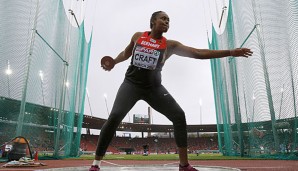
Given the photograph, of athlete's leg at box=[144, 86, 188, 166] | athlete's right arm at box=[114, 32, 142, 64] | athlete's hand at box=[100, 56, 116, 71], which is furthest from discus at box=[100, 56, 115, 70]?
athlete's leg at box=[144, 86, 188, 166]

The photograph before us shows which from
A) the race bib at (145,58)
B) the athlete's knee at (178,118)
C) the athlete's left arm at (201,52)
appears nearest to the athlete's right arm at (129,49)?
the race bib at (145,58)

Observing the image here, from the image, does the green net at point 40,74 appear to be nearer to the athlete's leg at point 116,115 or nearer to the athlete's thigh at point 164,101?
the athlete's leg at point 116,115

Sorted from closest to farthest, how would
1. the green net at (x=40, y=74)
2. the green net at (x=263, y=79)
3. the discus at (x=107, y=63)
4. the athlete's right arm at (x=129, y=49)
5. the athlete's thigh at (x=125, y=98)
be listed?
the athlete's thigh at (x=125, y=98)
the athlete's right arm at (x=129, y=49)
the discus at (x=107, y=63)
the green net at (x=40, y=74)
the green net at (x=263, y=79)

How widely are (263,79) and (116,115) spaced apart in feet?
20.9

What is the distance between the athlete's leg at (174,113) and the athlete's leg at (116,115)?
0.65 ft

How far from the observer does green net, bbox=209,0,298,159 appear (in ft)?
21.2

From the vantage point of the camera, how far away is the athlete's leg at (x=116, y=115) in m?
2.49

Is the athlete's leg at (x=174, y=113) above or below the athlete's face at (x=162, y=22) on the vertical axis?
below

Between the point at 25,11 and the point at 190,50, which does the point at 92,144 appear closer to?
Answer: the point at 25,11

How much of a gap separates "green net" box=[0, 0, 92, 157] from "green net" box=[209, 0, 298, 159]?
652cm

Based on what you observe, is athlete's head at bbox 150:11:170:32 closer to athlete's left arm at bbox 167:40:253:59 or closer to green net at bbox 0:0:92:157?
athlete's left arm at bbox 167:40:253:59

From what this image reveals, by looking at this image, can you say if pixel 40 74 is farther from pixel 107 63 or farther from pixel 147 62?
pixel 147 62

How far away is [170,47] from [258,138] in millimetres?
6850

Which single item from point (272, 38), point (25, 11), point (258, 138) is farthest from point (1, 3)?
point (258, 138)
